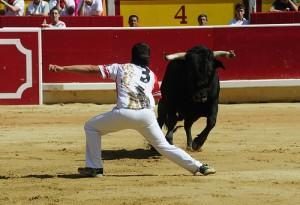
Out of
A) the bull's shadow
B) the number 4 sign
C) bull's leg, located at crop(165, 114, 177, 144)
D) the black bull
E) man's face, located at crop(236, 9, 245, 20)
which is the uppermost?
man's face, located at crop(236, 9, 245, 20)

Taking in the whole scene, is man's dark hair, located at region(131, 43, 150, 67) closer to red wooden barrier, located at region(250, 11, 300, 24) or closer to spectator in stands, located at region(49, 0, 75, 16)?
red wooden barrier, located at region(250, 11, 300, 24)

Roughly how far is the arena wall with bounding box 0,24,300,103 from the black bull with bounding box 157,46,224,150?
4573 millimetres

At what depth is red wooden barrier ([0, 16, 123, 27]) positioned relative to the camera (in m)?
14.7

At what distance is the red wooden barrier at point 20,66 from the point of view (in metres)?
14.3

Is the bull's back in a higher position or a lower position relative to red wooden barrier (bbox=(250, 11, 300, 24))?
lower

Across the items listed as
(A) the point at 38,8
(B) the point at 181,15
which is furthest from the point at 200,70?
(B) the point at 181,15

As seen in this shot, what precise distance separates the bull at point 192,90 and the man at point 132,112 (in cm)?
143

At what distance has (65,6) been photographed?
52.0ft

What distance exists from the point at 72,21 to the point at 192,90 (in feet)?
18.4

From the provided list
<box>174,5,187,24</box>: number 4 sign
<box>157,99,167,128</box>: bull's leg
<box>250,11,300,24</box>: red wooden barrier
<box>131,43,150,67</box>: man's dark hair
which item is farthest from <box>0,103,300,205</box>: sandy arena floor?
<box>174,5,187,24</box>: number 4 sign

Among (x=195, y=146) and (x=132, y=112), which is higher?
(x=132, y=112)

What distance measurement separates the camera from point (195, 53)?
9.51 m

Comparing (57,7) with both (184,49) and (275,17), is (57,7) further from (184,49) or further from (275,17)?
(275,17)

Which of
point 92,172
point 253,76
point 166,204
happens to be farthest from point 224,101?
point 166,204
